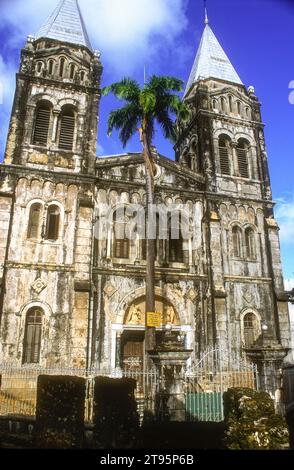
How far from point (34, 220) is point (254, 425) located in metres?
14.4

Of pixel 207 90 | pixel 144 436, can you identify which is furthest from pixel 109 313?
pixel 207 90

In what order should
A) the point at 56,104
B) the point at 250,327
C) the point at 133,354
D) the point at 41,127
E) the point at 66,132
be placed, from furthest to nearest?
the point at 56,104 < the point at 66,132 < the point at 41,127 < the point at 250,327 < the point at 133,354

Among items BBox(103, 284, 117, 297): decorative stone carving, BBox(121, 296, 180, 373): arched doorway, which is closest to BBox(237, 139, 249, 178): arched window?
BBox(121, 296, 180, 373): arched doorway

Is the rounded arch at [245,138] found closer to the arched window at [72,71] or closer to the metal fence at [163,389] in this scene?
the arched window at [72,71]

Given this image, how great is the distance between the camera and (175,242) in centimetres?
2033

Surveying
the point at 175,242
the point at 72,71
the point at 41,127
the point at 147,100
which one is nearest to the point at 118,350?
the point at 175,242

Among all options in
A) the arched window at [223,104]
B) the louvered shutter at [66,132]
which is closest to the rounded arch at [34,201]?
the louvered shutter at [66,132]

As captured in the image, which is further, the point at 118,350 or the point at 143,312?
the point at 143,312

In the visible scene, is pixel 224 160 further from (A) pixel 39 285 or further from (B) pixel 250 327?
(A) pixel 39 285

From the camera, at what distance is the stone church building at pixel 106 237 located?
667 inches

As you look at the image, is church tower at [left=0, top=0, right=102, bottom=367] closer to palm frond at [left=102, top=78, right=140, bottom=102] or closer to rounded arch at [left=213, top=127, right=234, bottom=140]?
palm frond at [left=102, top=78, right=140, bottom=102]

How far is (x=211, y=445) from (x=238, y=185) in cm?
1639

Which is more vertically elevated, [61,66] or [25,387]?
[61,66]

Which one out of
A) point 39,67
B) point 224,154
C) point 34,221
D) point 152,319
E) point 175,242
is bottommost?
point 152,319
